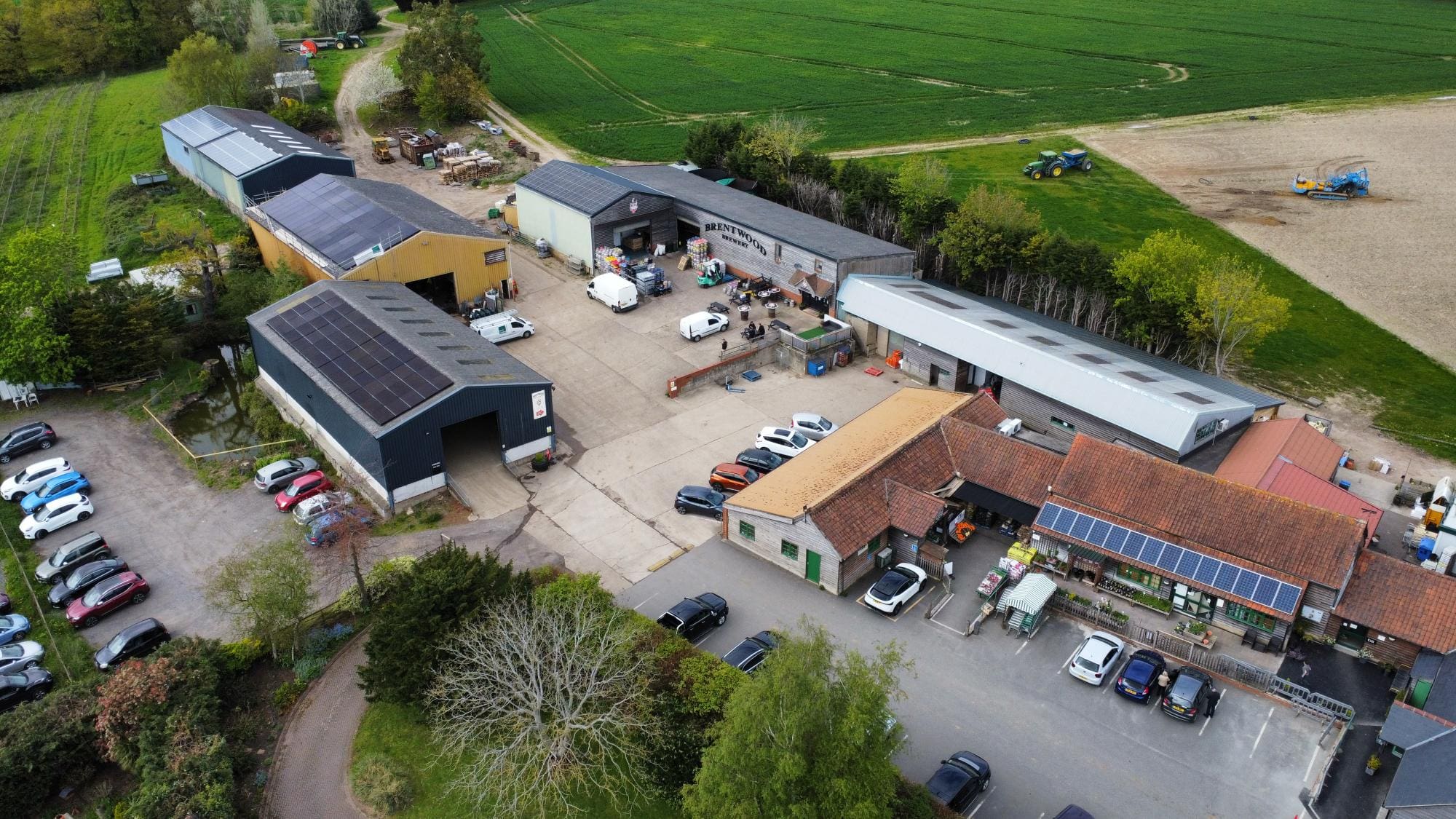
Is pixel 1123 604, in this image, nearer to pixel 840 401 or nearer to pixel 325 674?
pixel 840 401

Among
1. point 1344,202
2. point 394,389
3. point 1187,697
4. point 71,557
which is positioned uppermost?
point 394,389

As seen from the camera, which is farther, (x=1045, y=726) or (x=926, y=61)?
(x=926, y=61)

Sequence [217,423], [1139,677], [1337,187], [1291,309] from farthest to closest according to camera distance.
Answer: [1337,187] → [1291,309] → [217,423] → [1139,677]

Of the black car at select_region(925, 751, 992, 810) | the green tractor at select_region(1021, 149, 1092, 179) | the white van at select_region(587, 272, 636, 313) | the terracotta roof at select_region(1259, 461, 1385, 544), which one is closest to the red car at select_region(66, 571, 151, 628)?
the black car at select_region(925, 751, 992, 810)

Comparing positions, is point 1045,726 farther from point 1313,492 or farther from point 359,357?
point 359,357

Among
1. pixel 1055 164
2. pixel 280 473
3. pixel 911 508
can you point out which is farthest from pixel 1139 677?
pixel 1055 164

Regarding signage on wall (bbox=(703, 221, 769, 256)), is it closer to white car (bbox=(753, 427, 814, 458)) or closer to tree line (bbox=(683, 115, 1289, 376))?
tree line (bbox=(683, 115, 1289, 376))

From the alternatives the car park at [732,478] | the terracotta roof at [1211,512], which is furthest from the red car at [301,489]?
the terracotta roof at [1211,512]
